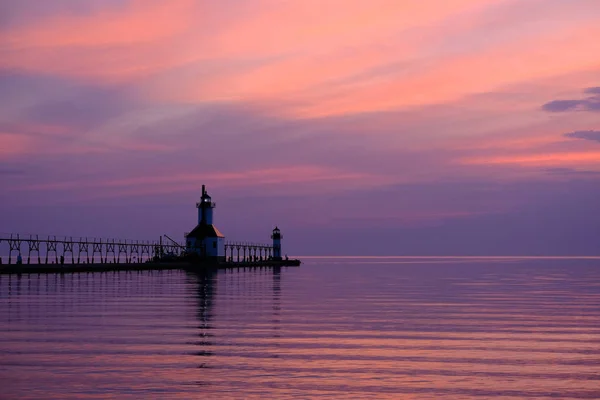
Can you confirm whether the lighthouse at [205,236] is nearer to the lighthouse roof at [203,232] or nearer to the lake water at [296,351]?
the lighthouse roof at [203,232]

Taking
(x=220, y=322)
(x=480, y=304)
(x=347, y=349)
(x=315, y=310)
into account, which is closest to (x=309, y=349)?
(x=347, y=349)

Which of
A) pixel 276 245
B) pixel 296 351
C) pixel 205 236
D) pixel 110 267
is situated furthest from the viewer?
pixel 276 245

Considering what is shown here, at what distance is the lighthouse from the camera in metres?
139

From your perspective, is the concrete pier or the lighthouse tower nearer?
the concrete pier

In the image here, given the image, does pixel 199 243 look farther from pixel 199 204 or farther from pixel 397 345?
pixel 397 345

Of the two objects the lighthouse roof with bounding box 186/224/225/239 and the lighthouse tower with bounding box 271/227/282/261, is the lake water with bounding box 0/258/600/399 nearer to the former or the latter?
the lighthouse roof with bounding box 186/224/225/239

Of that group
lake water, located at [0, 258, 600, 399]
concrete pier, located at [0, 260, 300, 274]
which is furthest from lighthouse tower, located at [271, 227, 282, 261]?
lake water, located at [0, 258, 600, 399]

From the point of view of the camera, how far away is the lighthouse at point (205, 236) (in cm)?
13925

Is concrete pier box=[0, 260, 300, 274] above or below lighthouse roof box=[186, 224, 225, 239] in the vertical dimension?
below

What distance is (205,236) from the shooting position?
139 metres

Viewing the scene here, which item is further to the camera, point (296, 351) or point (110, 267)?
point (110, 267)

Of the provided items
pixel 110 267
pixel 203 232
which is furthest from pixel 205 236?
pixel 110 267

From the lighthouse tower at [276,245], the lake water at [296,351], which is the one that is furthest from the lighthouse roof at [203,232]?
the lake water at [296,351]

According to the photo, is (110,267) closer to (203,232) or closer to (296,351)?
(203,232)
